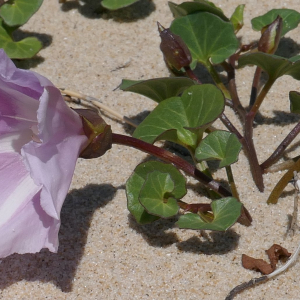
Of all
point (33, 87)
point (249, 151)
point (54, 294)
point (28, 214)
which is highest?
point (33, 87)

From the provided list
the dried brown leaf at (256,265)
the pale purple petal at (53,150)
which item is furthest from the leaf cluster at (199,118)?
the pale purple petal at (53,150)

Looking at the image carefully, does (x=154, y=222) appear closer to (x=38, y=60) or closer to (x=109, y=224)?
(x=109, y=224)

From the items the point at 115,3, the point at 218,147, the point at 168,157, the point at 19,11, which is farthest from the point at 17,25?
the point at 218,147

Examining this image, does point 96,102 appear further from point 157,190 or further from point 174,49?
point 157,190

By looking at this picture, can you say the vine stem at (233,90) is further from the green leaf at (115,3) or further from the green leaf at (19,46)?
the green leaf at (19,46)

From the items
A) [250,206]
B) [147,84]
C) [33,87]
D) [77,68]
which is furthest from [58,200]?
[77,68]
